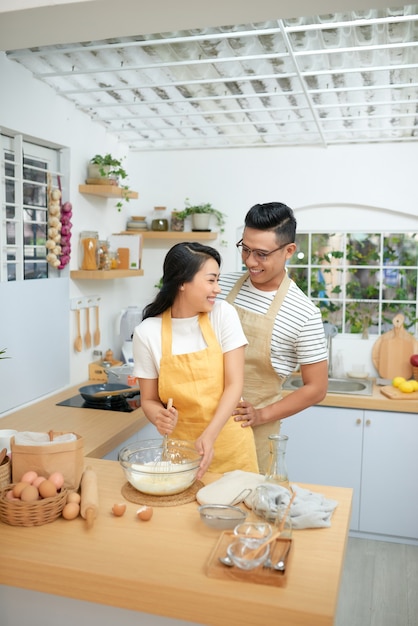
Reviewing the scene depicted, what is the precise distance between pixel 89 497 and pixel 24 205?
6.55ft

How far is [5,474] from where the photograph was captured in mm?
1843

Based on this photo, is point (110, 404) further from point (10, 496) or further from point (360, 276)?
point (360, 276)

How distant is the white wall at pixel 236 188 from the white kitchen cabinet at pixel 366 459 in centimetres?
135

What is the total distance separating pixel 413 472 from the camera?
3.68 metres

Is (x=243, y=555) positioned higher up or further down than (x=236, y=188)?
further down

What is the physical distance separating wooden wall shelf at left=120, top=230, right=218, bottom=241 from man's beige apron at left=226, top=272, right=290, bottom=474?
76.9 inches

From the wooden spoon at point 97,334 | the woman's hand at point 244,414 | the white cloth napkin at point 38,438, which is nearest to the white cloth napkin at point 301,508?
the woman's hand at point 244,414

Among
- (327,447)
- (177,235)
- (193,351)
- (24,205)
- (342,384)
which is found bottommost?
(327,447)

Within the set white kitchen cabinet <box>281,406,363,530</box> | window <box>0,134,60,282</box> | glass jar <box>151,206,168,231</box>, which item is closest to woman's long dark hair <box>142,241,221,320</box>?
window <box>0,134,60,282</box>

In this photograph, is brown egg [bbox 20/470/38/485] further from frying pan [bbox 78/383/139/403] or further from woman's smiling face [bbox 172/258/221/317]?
frying pan [bbox 78/383/139/403]

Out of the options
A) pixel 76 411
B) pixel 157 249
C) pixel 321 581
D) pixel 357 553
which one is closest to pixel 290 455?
pixel 357 553

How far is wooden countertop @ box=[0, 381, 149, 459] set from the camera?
112 inches

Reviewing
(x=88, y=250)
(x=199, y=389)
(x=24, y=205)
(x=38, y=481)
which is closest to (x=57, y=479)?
(x=38, y=481)

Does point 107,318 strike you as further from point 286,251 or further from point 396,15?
point 396,15
